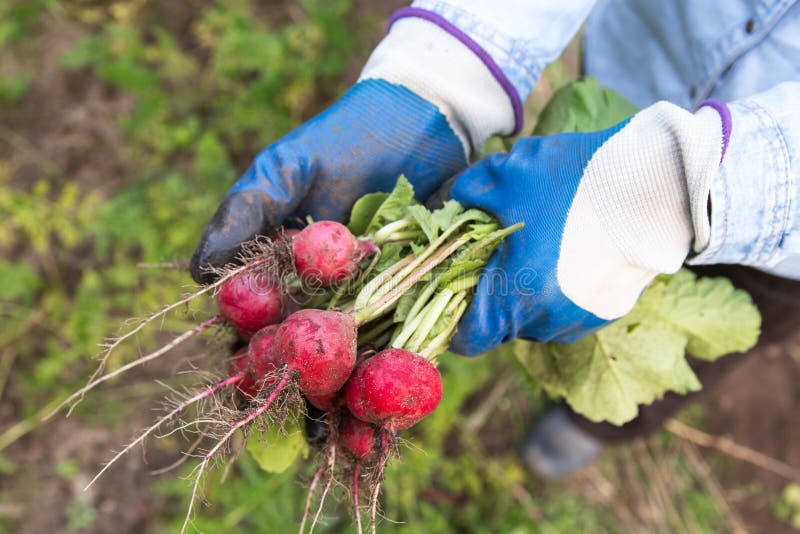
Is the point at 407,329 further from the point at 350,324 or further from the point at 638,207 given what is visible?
the point at 638,207

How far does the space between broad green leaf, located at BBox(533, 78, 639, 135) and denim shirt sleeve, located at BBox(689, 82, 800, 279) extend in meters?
0.49

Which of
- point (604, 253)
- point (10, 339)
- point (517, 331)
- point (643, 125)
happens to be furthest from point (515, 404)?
point (10, 339)

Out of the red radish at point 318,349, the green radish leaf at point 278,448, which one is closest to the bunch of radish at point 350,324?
the red radish at point 318,349

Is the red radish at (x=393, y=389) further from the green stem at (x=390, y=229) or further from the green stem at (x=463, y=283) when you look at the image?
the green stem at (x=390, y=229)

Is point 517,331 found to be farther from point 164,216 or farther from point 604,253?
point 164,216

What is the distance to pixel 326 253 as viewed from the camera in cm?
169

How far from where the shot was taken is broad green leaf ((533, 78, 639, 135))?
1919 mm

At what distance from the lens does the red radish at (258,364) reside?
1.58 meters

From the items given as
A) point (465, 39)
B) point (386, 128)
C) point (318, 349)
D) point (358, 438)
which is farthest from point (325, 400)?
point (465, 39)

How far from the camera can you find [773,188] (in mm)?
1449

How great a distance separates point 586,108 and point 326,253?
1.05 meters

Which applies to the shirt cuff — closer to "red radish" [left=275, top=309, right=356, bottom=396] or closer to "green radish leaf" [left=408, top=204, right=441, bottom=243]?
"green radish leaf" [left=408, top=204, right=441, bottom=243]

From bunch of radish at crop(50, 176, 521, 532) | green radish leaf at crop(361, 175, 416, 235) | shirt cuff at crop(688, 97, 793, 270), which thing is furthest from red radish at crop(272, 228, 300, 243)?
shirt cuff at crop(688, 97, 793, 270)

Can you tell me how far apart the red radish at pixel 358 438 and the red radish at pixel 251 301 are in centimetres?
42
